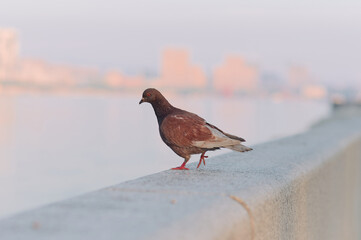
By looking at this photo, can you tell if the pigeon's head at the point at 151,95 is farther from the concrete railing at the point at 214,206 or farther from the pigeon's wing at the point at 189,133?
the concrete railing at the point at 214,206

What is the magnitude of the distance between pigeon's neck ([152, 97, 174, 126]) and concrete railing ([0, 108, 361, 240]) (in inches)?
22.5

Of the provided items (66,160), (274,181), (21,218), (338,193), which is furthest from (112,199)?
(66,160)

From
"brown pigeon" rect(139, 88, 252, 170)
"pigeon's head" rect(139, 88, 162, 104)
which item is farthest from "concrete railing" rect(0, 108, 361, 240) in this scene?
"pigeon's head" rect(139, 88, 162, 104)

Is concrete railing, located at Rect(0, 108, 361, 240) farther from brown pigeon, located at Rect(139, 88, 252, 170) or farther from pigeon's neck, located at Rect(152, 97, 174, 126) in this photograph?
pigeon's neck, located at Rect(152, 97, 174, 126)

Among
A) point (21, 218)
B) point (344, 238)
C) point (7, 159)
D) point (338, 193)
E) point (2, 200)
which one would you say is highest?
point (21, 218)

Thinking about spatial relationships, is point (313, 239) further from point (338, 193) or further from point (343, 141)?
point (343, 141)

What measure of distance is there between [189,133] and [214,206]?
1.92 m

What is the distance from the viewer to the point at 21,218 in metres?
3.38

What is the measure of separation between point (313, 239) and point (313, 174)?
51cm

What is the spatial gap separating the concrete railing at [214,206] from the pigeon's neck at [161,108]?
0.57 metres

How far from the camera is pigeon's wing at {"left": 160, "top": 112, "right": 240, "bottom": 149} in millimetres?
5551

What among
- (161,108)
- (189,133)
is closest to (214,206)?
(189,133)

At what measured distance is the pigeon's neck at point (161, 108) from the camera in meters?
5.77

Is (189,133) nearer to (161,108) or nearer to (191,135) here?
(191,135)
